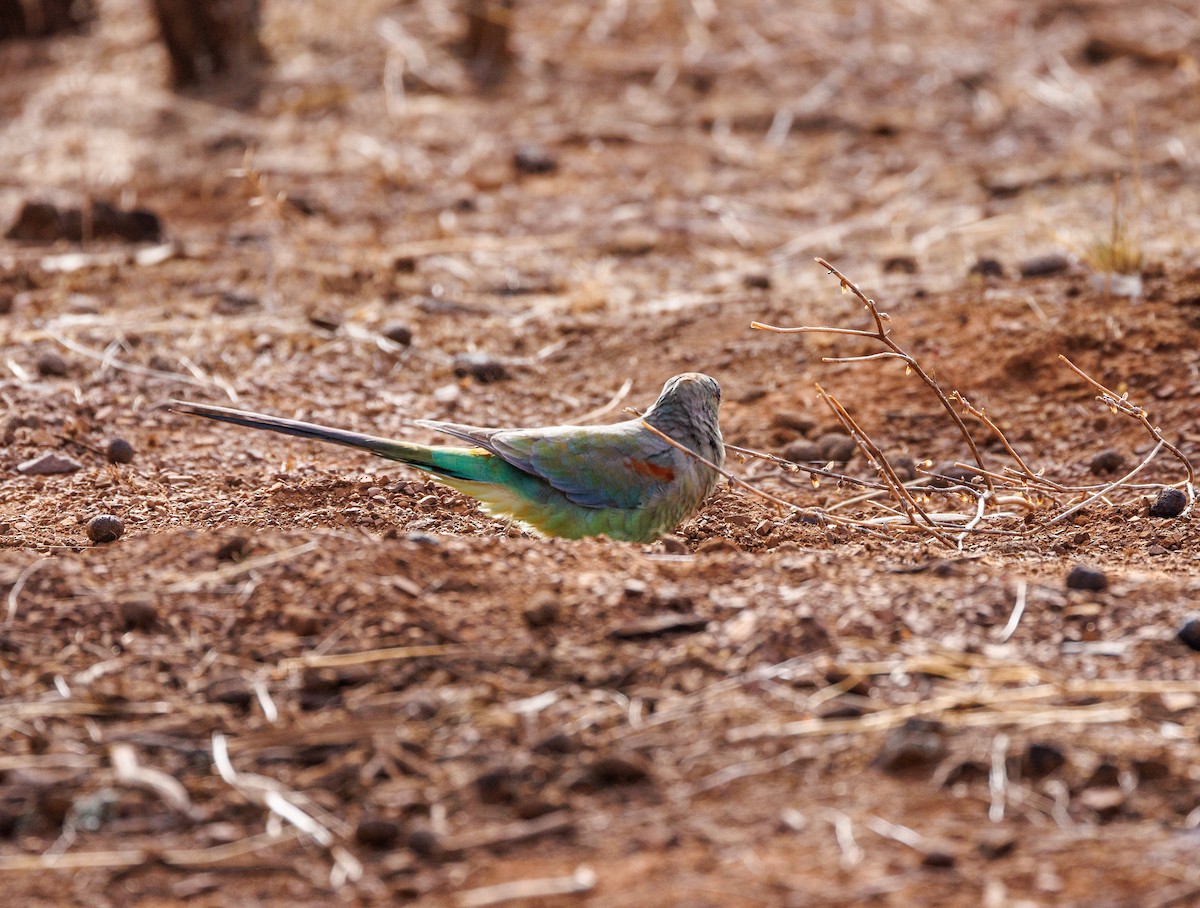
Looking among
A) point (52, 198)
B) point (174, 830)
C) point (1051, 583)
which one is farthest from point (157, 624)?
point (52, 198)

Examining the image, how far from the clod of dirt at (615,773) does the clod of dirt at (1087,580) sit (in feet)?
4.39

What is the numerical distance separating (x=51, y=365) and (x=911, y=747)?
169 inches

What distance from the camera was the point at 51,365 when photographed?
19.4 feet

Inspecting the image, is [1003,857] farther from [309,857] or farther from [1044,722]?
[309,857]

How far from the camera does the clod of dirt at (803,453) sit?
538 centimetres

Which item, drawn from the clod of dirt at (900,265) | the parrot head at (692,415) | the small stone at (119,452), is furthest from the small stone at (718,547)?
the clod of dirt at (900,265)

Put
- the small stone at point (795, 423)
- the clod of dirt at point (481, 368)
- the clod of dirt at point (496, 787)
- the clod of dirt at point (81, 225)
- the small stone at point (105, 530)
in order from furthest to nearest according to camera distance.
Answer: the clod of dirt at point (81, 225) < the clod of dirt at point (481, 368) < the small stone at point (795, 423) < the small stone at point (105, 530) < the clod of dirt at point (496, 787)

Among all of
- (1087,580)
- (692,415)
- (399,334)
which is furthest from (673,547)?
(399,334)

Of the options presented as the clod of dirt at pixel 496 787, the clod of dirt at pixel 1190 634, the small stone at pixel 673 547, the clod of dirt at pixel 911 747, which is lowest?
the small stone at pixel 673 547

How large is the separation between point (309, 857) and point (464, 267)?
5.06m

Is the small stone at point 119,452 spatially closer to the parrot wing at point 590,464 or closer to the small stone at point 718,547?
the parrot wing at point 590,464

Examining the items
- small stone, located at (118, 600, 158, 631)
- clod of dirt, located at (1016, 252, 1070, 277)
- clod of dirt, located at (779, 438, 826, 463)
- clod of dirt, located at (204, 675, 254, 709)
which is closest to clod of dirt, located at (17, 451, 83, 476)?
small stone, located at (118, 600, 158, 631)

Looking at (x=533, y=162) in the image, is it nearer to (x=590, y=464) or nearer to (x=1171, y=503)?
(x=590, y=464)

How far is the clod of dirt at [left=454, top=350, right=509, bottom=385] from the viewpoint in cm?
618
